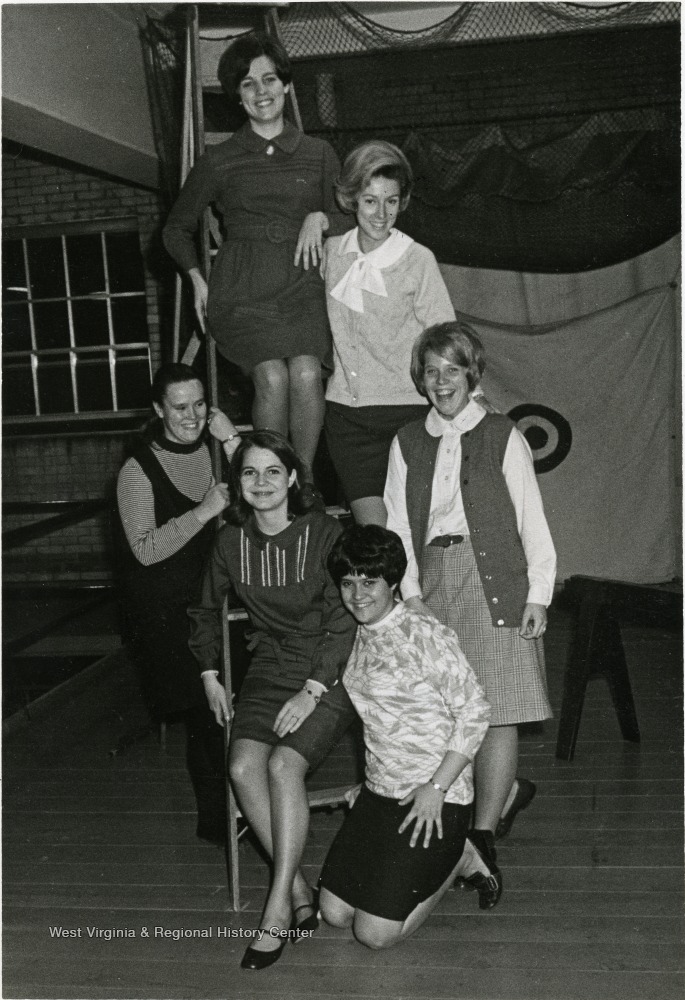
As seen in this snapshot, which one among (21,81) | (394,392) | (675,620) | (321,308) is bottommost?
(675,620)

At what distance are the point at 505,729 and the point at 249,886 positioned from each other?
97 centimetres

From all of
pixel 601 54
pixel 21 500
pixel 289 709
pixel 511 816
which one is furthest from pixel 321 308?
pixel 21 500

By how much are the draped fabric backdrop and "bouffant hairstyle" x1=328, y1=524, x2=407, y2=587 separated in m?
4.33

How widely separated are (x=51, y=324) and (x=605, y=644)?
227 inches

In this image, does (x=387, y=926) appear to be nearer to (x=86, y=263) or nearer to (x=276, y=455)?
(x=276, y=455)

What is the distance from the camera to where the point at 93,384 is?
826 cm

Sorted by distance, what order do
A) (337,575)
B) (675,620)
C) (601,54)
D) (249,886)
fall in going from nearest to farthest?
(337,575), (249,886), (675,620), (601,54)

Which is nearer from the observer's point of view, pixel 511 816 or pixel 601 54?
pixel 511 816

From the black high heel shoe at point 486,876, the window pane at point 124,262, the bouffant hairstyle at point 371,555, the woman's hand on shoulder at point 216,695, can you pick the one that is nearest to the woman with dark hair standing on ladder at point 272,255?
the bouffant hairstyle at point 371,555

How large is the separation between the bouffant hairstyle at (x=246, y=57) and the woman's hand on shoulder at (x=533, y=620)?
1.69 metres

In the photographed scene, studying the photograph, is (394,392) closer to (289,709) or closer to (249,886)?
(289,709)

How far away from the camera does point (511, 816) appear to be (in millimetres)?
3404

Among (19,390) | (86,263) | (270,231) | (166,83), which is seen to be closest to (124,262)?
(86,263)

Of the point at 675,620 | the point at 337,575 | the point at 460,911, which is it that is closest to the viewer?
the point at 337,575
